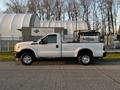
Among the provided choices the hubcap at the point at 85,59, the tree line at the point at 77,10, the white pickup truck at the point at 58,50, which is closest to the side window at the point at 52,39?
the white pickup truck at the point at 58,50

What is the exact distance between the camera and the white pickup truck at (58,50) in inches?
842

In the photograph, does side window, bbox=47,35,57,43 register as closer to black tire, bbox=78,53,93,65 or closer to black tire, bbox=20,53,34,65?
black tire, bbox=20,53,34,65

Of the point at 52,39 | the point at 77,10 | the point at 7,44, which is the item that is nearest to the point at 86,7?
the point at 77,10

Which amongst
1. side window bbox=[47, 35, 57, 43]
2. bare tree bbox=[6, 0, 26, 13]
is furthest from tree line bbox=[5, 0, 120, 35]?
side window bbox=[47, 35, 57, 43]

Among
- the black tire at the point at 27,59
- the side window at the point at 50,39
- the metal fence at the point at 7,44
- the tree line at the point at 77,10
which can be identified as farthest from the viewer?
the tree line at the point at 77,10

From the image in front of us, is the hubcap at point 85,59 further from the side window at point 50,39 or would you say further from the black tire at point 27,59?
the black tire at point 27,59

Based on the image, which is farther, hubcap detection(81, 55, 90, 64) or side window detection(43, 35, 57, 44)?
side window detection(43, 35, 57, 44)

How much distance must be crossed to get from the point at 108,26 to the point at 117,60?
50.8 meters

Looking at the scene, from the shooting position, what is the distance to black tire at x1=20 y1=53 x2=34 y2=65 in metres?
21.4

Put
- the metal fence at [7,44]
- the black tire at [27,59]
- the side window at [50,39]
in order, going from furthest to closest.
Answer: the metal fence at [7,44] → the side window at [50,39] → the black tire at [27,59]

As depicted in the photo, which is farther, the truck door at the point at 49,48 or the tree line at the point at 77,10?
the tree line at the point at 77,10

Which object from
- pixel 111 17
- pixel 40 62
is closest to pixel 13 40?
pixel 40 62

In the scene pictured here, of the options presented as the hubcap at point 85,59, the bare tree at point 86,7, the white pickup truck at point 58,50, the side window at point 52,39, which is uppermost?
the bare tree at point 86,7

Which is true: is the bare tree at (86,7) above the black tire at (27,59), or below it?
above
